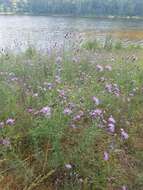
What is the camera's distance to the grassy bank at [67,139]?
276 centimetres

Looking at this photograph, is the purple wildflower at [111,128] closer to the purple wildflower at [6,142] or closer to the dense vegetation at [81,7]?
the purple wildflower at [6,142]

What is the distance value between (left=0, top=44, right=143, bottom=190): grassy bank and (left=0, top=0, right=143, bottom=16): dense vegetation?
5787 centimetres

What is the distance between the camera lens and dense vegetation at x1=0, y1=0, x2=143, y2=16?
6094 cm

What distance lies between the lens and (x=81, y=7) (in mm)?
61906

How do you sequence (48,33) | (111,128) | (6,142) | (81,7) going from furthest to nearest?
(81,7)
(48,33)
(111,128)
(6,142)

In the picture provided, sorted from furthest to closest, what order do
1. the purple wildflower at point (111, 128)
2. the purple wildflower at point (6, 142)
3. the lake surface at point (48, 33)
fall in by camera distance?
1. the lake surface at point (48, 33)
2. the purple wildflower at point (111, 128)
3. the purple wildflower at point (6, 142)

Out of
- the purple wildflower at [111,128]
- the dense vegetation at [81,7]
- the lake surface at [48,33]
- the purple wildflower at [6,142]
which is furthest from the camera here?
the dense vegetation at [81,7]

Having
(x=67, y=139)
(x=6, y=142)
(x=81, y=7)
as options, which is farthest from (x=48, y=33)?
(x=81, y=7)

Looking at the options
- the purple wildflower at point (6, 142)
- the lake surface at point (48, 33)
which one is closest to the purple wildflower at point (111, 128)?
the purple wildflower at point (6, 142)

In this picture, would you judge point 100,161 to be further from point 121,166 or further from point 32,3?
point 32,3

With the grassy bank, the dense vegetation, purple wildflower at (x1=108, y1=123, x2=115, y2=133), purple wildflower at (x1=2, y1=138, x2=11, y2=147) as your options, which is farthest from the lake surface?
the dense vegetation

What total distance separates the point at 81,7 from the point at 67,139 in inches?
2381

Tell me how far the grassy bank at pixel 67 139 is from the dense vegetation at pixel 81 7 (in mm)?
57865

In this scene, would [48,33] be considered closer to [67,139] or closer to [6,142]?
[67,139]
